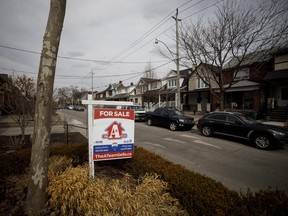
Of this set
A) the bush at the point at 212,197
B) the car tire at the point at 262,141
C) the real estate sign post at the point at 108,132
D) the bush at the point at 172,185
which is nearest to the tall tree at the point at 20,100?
the bush at the point at 172,185

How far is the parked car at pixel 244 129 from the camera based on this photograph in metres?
7.86

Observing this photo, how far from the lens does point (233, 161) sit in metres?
6.29

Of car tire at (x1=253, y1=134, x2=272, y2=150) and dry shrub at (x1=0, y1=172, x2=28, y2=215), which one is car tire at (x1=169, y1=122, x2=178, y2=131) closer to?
car tire at (x1=253, y1=134, x2=272, y2=150)

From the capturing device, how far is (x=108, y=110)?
377cm

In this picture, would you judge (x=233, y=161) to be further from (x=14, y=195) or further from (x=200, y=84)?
(x=200, y=84)

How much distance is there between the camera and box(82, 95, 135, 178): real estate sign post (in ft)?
11.8

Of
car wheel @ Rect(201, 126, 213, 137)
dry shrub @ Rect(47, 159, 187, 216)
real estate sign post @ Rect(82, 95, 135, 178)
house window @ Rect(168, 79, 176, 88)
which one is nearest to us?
dry shrub @ Rect(47, 159, 187, 216)

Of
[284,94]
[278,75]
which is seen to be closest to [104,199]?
[278,75]

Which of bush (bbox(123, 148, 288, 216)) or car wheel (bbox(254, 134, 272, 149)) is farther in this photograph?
car wheel (bbox(254, 134, 272, 149))

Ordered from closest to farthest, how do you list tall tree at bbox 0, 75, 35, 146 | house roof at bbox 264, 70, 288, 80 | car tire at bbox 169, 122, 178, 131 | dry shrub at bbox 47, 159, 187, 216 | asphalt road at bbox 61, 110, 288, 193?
dry shrub at bbox 47, 159, 187, 216
asphalt road at bbox 61, 110, 288, 193
tall tree at bbox 0, 75, 35, 146
car tire at bbox 169, 122, 178, 131
house roof at bbox 264, 70, 288, 80

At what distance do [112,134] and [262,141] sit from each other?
779cm

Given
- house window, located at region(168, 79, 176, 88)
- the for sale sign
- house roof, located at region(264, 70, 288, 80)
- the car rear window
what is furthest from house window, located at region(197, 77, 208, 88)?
the for sale sign

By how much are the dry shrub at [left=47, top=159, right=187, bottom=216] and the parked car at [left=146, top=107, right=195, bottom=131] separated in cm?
984

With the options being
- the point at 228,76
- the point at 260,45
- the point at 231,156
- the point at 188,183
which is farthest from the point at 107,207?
the point at 228,76
